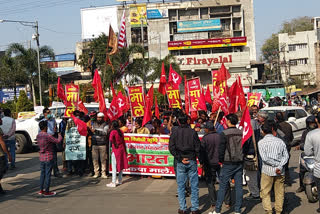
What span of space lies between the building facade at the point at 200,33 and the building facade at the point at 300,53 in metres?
5.41

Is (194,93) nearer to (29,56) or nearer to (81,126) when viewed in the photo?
(81,126)

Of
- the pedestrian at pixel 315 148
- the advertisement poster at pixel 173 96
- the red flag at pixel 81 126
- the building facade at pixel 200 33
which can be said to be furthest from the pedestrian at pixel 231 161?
the building facade at pixel 200 33

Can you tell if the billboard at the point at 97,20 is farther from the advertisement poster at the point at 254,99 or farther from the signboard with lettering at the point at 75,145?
the signboard with lettering at the point at 75,145

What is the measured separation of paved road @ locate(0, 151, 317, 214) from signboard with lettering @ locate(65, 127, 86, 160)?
59 cm

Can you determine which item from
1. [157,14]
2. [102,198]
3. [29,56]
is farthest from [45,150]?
[157,14]

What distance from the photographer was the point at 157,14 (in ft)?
222

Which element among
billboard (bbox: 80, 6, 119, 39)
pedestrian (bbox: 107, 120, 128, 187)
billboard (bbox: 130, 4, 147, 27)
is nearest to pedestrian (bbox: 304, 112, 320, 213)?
pedestrian (bbox: 107, 120, 128, 187)

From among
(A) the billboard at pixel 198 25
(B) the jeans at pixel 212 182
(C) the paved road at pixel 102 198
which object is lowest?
(C) the paved road at pixel 102 198

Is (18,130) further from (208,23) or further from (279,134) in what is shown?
(208,23)

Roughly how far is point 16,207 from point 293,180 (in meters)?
6.42

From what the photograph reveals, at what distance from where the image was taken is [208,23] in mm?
66375

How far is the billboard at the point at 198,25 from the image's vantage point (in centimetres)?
6606

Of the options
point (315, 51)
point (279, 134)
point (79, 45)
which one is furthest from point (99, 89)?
point (79, 45)

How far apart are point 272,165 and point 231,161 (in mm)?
685
